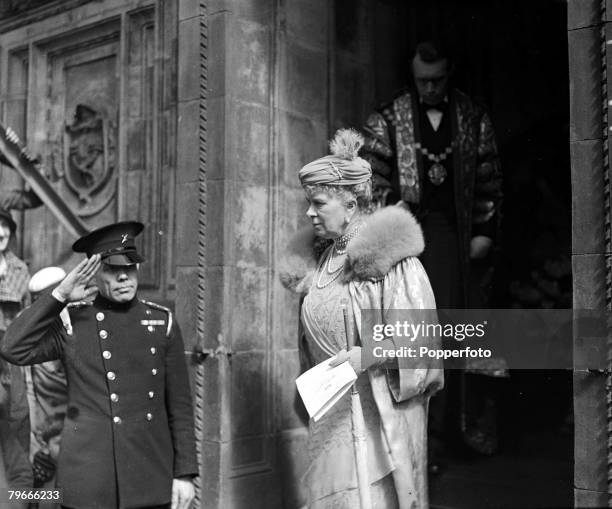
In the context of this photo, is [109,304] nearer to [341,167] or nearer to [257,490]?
[341,167]

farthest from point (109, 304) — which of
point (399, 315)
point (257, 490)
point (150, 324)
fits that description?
point (257, 490)

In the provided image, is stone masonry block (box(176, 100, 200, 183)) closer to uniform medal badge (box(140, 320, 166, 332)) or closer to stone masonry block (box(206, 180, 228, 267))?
stone masonry block (box(206, 180, 228, 267))

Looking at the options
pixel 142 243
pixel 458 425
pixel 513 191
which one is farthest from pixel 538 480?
pixel 142 243

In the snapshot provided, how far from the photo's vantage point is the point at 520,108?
772 centimetres

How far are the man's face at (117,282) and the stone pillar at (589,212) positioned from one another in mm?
2376

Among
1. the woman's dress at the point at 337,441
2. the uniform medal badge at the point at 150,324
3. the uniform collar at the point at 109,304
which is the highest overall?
the uniform collar at the point at 109,304

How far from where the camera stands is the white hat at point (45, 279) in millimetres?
6301

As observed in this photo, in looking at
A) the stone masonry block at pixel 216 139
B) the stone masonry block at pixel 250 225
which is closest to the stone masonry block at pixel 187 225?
the stone masonry block at pixel 216 139

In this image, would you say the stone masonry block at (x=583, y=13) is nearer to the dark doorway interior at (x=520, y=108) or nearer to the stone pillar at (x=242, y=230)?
the stone pillar at (x=242, y=230)

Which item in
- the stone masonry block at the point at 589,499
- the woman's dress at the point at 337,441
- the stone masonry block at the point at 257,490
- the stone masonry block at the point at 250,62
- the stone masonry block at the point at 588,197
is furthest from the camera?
the stone masonry block at the point at 250,62

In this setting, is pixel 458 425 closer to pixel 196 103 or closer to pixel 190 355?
pixel 190 355

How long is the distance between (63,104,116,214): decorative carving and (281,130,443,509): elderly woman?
313 cm

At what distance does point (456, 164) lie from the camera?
632 centimetres

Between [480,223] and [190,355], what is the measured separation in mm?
2373
